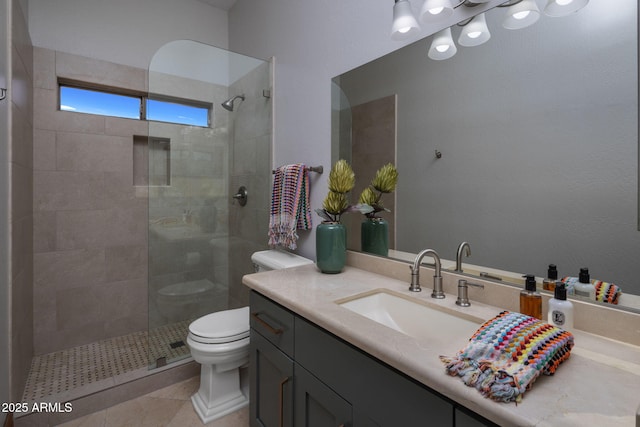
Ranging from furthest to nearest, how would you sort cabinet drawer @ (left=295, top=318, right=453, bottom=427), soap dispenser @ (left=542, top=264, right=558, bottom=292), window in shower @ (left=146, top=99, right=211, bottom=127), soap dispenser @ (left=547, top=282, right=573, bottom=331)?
window in shower @ (left=146, top=99, right=211, bottom=127), soap dispenser @ (left=542, top=264, right=558, bottom=292), soap dispenser @ (left=547, top=282, right=573, bottom=331), cabinet drawer @ (left=295, top=318, right=453, bottom=427)

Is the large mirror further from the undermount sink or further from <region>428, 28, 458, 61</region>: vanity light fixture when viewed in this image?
the undermount sink

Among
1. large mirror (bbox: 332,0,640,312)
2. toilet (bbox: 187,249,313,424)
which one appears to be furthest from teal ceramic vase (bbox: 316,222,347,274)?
toilet (bbox: 187,249,313,424)

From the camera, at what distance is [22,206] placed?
181cm

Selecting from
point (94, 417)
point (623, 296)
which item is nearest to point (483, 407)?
point (623, 296)

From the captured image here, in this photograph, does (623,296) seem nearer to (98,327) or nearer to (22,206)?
(22,206)

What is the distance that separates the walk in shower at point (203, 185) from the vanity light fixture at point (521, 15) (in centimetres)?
156

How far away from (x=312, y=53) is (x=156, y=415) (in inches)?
87.4

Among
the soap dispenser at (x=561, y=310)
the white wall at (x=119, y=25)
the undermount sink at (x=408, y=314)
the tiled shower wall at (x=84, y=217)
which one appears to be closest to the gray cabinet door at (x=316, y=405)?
the undermount sink at (x=408, y=314)

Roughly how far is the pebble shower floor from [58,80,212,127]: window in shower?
1444mm

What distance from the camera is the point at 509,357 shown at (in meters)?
0.62

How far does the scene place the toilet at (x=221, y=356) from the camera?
1.58m

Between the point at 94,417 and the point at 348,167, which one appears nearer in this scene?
the point at 348,167

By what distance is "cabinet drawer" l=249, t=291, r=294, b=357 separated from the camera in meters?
1.10

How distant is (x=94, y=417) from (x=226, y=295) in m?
0.99
